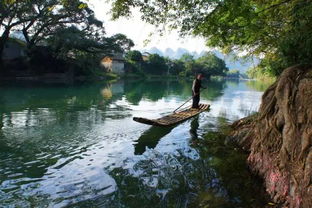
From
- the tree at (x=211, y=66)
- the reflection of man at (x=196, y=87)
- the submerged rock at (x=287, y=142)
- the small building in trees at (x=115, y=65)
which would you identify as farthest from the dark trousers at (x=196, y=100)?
the tree at (x=211, y=66)

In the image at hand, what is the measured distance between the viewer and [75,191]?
7.23m

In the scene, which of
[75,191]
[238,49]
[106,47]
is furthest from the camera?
[106,47]

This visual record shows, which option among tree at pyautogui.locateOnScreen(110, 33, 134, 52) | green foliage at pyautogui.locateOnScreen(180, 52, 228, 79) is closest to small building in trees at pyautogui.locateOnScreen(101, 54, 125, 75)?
green foliage at pyautogui.locateOnScreen(180, 52, 228, 79)

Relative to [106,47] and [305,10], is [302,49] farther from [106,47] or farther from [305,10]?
[106,47]

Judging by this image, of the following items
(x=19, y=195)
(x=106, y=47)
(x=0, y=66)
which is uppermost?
(x=106, y=47)

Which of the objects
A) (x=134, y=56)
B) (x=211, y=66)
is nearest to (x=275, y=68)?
(x=134, y=56)

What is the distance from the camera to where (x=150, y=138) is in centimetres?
1296

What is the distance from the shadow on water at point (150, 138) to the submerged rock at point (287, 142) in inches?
158

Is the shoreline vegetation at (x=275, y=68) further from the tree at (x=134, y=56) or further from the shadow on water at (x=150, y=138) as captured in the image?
the tree at (x=134, y=56)

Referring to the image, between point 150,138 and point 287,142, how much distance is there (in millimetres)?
6989

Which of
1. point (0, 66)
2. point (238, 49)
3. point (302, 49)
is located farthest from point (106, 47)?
point (302, 49)

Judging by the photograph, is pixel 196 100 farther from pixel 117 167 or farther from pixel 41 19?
pixel 41 19

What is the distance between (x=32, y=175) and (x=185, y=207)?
4393 mm

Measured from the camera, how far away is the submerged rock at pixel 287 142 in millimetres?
5953
